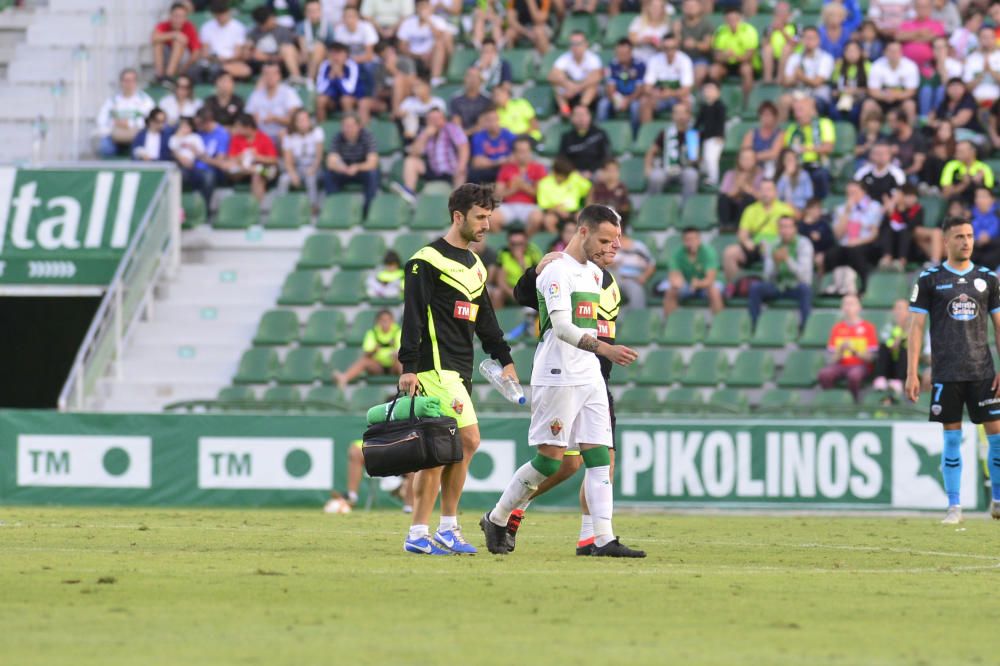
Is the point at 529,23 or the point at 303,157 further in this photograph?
the point at 529,23

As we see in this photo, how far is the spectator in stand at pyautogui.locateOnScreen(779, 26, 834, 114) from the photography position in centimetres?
2591

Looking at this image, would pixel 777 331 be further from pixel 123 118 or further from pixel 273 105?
pixel 123 118

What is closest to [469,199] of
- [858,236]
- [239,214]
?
[858,236]

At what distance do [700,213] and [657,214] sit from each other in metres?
0.60

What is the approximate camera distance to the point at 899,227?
77.6ft

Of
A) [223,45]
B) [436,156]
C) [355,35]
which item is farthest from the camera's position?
[223,45]

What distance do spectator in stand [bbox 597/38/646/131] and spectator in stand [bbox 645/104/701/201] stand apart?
114cm

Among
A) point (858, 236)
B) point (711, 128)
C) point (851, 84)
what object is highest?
point (851, 84)

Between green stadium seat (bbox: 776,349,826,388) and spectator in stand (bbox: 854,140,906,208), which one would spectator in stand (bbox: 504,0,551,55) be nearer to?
spectator in stand (bbox: 854,140,906,208)

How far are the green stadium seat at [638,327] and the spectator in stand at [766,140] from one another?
108 inches

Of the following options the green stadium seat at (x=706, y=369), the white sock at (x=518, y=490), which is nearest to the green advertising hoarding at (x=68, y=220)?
the green stadium seat at (x=706, y=369)

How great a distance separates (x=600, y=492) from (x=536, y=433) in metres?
0.57

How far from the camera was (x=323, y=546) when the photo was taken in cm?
1314

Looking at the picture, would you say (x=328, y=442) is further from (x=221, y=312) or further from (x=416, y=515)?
(x=416, y=515)
